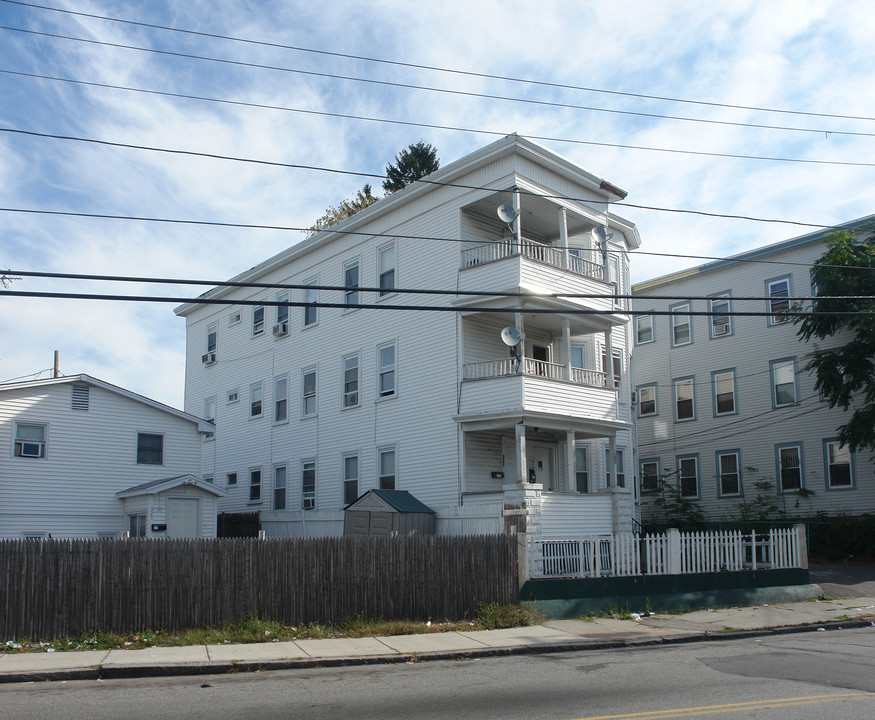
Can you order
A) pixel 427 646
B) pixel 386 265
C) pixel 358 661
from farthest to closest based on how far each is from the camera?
pixel 386 265, pixel 427 646, pixel 358 661

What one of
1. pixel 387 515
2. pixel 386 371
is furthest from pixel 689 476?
pixel 387 515

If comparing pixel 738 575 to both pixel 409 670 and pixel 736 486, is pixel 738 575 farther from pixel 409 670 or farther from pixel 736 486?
pixel 736 486

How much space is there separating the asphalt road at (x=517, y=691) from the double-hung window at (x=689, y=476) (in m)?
22.9

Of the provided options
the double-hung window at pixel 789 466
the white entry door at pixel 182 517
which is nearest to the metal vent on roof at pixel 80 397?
the white entry door at pixel 182 517

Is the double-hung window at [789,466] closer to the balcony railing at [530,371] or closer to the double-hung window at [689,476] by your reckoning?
the double-hung window at [689,476]

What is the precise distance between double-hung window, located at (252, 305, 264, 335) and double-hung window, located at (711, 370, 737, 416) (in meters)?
18.7

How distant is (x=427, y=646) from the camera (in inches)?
535

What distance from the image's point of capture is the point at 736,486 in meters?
34.0

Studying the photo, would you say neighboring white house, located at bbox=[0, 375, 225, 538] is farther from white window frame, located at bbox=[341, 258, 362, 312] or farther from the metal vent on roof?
white window frame, located at bbox=[341, 258, 362, 312]

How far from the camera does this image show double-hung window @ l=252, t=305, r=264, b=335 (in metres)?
34.2

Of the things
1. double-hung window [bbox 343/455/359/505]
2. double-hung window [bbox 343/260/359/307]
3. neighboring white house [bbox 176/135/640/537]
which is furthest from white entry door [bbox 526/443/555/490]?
double-hung window [bbox 343/260/359/307]

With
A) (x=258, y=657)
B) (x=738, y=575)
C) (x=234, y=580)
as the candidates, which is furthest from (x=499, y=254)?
(x=258, y=657)

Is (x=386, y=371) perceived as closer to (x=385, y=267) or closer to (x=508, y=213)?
(x=385, y=267)

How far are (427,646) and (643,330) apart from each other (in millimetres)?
27580
